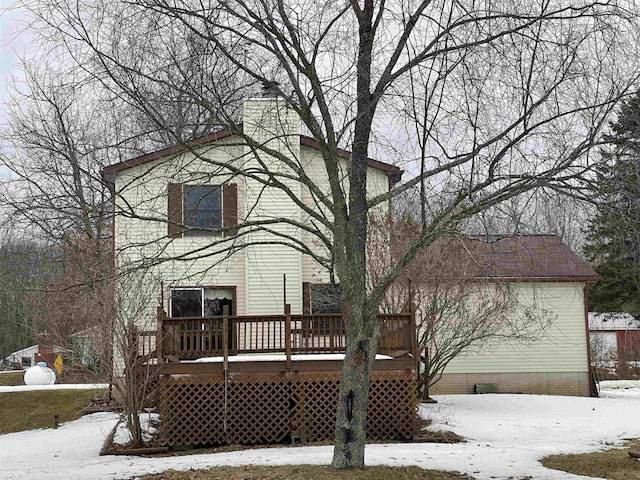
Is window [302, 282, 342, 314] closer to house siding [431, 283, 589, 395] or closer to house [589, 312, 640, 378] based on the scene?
house siding [431, 283, 589, 395]

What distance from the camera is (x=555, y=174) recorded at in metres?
7.72

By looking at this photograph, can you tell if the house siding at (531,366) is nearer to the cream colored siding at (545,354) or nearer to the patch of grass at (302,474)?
the cream colored siding at (545,354)

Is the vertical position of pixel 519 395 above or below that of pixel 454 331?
below

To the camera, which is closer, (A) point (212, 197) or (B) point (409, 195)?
(B) point (409, 195)

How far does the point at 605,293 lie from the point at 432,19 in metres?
30.7

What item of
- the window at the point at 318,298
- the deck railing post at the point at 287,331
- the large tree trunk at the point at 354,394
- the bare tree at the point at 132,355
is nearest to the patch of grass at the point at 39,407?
the bare tree at the point at 132,355

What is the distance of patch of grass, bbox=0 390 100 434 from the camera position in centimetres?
1730

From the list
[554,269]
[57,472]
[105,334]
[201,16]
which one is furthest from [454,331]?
[201,16]

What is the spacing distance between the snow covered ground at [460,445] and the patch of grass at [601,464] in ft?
1.02

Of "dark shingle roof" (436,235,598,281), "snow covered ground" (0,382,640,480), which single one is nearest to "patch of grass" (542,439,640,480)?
"snow covered ground" (0,382,640,480)

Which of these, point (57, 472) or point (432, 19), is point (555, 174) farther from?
point (57, 472)

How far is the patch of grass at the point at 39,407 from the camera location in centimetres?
1730

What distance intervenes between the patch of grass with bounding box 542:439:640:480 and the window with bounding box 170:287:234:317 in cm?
→ 893

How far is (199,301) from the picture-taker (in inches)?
705
